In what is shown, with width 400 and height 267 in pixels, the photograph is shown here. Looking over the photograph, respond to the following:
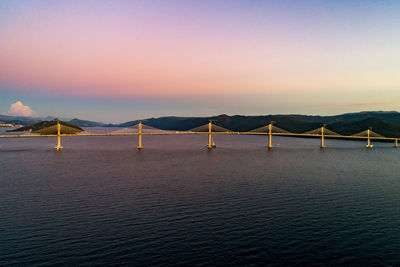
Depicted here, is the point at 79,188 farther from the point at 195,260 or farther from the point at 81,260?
the point at 195,260

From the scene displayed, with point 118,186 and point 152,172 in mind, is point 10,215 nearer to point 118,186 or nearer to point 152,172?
point 118,186

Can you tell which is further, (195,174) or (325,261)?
(195,174)

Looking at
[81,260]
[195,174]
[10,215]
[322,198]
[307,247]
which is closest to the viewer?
[81,260]

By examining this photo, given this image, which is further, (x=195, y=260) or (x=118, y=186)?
(x=118, y=186)

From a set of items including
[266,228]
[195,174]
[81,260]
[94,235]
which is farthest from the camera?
[195,174]

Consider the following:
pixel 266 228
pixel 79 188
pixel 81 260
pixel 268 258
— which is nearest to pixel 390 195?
pixel 266 228

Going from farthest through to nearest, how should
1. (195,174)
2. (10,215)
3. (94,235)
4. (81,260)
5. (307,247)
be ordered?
(195,174) → (10,215) → (94,235) → (307,247) → (81,260)

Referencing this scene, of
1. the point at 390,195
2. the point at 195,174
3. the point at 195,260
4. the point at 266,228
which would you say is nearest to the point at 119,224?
the point at 195,260

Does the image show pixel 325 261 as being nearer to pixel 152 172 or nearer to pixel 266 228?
pixel 266 228

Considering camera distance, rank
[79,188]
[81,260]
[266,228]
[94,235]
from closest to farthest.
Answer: [81,260]
[94,235]
[266,228]
[79,188]
